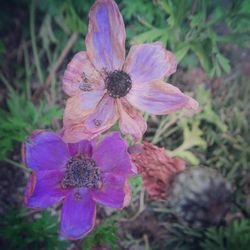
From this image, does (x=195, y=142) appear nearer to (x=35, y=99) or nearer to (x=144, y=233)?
(x=144, y=233)

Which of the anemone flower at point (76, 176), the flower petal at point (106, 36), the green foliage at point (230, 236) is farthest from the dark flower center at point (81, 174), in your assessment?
the green foliage at point (230, 236)

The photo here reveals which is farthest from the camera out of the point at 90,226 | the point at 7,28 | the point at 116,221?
the point at 7,28

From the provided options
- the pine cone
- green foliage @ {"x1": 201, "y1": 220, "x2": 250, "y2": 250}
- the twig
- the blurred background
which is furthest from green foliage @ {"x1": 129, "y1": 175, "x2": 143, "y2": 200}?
the twig

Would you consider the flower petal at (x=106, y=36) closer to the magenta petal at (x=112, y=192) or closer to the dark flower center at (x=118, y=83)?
the dark flower center at (x=118, y=83)

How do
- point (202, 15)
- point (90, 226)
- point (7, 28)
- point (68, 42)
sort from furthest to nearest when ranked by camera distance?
point (7, 28)
point (68, 42)
point (202, 15)
point (90, 226)

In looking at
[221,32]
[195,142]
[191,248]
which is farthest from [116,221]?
[221,32]
